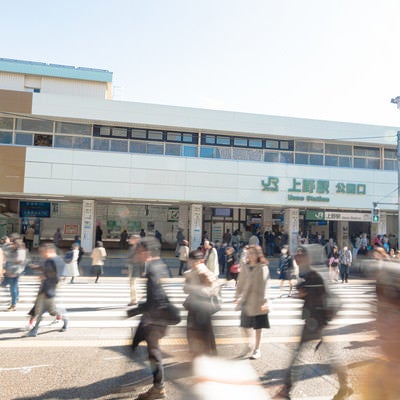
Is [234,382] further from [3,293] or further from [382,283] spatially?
[3,293]

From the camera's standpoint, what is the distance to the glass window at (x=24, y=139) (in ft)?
71.3

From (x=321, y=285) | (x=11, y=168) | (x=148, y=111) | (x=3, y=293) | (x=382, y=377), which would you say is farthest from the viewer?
(x=148, y=111)

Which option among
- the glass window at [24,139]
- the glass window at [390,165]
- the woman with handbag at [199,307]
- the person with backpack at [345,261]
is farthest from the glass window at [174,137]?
the woman with handbag at [199,307]

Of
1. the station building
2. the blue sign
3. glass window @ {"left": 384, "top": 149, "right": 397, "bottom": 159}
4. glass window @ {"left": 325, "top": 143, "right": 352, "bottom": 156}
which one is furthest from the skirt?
glass window @ {"left": 384, "top": 149, "right": 397, "bottom": 159}

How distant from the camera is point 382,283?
3.79m

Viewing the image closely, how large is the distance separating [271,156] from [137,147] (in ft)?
28.8

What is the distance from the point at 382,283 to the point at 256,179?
20324 millimetres

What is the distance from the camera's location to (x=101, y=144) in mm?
22766

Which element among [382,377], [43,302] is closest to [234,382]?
[382,377]

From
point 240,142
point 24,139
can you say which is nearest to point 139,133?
point 240,142

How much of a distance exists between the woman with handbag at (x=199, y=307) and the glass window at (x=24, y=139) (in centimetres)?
1986

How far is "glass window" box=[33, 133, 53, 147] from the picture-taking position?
21.9 meters

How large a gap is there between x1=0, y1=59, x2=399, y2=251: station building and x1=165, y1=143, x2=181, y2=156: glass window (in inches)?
2.5

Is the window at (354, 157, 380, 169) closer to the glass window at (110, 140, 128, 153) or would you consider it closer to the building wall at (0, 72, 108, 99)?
the glass window at (110, 140, 128, 153)
